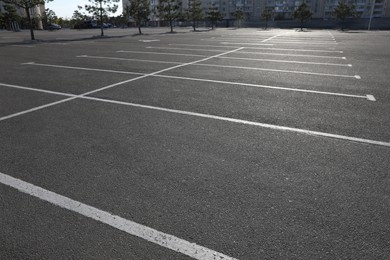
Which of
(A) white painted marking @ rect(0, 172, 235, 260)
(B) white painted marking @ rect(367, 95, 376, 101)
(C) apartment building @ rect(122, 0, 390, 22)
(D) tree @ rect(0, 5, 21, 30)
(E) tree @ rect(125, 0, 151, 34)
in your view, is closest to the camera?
(A) white painted marking @ rect(0, 172, 235, 260)

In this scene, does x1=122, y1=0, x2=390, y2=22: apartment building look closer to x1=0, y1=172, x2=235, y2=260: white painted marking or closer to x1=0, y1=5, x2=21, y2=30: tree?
x1=0, y1=5, x2=21, y2=30: tree

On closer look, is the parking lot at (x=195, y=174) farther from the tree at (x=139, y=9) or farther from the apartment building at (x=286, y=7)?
the apartment building at (x=286, y=7)

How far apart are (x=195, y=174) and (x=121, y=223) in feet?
3.39

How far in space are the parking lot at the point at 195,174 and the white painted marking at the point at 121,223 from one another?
0.04 feet

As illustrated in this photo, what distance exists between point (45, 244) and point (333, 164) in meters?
3.05

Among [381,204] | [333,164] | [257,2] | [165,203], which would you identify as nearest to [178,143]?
[165,203]

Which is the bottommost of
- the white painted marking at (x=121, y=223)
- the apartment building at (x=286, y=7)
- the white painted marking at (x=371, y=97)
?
the white painted marking at (x=121, y=223)

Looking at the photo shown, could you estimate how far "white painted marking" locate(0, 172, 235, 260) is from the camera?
85.9 inches

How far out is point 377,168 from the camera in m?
3.30

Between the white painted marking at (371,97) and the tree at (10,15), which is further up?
the tree at (10,15)

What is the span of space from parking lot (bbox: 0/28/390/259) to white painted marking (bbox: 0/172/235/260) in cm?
1

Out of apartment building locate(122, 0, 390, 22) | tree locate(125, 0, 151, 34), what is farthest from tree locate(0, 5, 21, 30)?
apartment building locate(122, 0, 390, 22)

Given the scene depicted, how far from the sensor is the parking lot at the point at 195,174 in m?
2.27

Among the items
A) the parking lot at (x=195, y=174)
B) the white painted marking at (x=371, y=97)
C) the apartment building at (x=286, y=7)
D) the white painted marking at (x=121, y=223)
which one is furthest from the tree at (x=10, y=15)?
the apartment building at (x=286, y=7)
